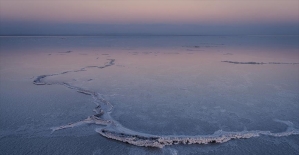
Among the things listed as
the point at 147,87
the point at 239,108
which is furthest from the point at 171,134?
the point at 147,87

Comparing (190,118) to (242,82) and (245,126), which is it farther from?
(242,82)

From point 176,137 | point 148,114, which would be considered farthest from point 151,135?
point 148,114

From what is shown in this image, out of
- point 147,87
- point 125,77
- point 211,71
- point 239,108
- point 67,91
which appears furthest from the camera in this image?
point 211,71

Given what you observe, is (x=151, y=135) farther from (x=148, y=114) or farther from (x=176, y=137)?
(x=148, y=114)

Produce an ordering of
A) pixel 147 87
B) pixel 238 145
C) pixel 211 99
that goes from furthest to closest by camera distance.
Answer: pixel 147 87, pixel 211 99, pixel 238 145

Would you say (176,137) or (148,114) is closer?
(176,137)

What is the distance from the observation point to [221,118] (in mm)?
6000

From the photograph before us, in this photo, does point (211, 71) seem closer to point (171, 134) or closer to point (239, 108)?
point (239, 108)

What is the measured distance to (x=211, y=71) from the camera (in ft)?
39.5

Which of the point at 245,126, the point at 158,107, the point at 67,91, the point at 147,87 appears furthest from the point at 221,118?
the point at 67,91

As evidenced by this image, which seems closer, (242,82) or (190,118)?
(190,118)

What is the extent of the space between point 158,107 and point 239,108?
7.71ft

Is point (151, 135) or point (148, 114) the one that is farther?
point (148, 114)

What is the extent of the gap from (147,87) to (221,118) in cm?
349
